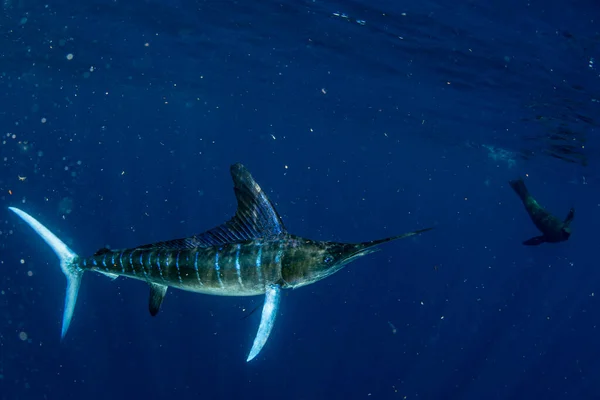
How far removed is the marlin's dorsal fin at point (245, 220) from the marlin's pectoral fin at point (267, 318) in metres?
0.52

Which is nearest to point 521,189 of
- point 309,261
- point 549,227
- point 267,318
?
point 549,227

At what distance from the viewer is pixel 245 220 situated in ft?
13.3

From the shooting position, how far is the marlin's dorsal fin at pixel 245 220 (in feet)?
12.9

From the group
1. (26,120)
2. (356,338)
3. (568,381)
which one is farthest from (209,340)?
(26,120)

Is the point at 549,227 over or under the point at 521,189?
over

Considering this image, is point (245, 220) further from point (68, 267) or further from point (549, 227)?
point (549, 227)

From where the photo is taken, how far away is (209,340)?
55.5 feet

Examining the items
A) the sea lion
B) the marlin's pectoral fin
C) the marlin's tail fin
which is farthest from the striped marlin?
the sea lion

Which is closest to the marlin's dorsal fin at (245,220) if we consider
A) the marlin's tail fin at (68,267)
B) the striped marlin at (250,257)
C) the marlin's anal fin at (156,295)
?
the striped marlin at (250,257)

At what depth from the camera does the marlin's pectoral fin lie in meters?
3.69

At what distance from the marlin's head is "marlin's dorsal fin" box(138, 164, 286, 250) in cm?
25

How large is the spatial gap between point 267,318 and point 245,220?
90 centimetres

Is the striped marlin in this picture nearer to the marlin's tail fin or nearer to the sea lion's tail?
the marlin's tail fin

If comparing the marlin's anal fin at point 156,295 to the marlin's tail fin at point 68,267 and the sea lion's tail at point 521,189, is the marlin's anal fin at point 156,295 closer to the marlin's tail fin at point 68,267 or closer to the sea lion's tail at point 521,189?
the marlin's tail fin at point 68,267
